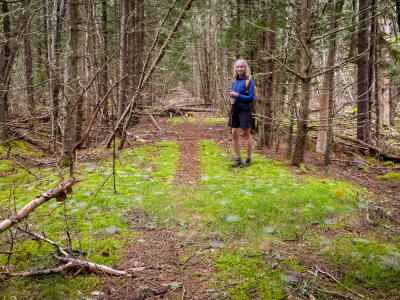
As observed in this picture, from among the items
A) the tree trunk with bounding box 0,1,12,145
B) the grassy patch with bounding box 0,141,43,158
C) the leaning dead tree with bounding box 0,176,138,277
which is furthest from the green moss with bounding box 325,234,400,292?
the tree trunk with bounding box 0,1,12,145

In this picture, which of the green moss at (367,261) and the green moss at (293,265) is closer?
the green moss at (367,261)

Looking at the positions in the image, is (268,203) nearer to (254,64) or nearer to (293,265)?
(293,265)

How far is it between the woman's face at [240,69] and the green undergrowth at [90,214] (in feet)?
8.37

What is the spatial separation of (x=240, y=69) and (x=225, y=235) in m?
3.79

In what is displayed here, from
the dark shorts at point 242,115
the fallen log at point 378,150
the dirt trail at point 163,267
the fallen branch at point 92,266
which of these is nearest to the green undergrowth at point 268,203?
the dirt trail at point 163,267

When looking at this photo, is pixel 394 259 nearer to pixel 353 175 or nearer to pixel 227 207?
pixel 227 207

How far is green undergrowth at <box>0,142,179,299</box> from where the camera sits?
9.71 ft

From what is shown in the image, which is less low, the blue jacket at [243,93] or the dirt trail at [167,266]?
the blue jacket at [243,93]

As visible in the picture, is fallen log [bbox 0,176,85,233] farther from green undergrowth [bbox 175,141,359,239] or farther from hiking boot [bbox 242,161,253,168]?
hiking boot [bbox 242,161,253,168]

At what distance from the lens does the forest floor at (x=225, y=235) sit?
9.08 feet

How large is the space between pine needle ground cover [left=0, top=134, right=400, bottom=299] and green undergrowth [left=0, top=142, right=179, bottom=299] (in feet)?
0.04

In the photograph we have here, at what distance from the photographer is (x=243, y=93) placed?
625 centimetres

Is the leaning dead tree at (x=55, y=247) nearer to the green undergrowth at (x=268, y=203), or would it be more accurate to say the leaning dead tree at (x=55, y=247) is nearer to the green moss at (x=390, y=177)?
the green undergrowth at (x=268, y=203)

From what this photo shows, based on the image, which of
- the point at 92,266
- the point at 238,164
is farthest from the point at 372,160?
the point at 92,266
